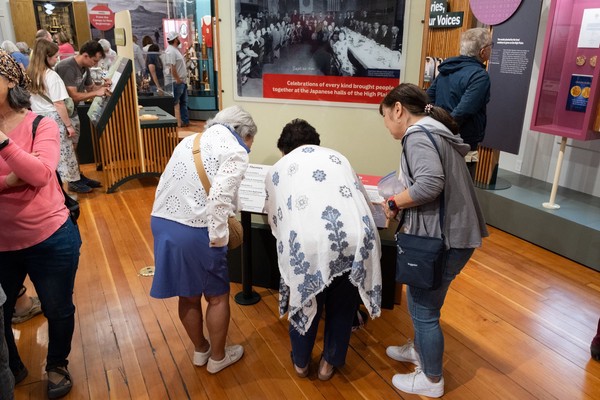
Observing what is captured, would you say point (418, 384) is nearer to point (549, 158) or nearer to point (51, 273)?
point (51, 273)

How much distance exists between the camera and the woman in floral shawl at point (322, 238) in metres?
2.14

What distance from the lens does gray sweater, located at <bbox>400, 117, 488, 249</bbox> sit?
1.93 m

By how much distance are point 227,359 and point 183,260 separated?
751 millimetres

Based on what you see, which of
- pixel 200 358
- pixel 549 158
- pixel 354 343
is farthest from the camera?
pixel 549 158

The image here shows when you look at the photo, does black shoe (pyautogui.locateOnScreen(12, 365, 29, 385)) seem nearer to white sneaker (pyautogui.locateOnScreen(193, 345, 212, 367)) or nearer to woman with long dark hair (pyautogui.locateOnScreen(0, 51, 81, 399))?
woman with long dark hair (pyautogui.locateOnScreen(0, 51, 81, 399))

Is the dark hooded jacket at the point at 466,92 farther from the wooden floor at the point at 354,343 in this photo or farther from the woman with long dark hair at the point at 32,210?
the woman with long dark hair at the point at 32,210

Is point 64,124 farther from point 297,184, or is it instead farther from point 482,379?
point 482,379

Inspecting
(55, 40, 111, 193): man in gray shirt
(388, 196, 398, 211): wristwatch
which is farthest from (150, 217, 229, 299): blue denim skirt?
(55, 40, 111, 193): man in gray shirt

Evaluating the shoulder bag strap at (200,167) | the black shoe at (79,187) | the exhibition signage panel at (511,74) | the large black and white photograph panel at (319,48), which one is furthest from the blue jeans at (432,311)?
the black shoe at (79,187)

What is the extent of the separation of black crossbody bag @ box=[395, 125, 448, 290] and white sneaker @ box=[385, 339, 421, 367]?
75 centimetres

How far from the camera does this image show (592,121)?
4.03 meters

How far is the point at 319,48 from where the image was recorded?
10.2 ft

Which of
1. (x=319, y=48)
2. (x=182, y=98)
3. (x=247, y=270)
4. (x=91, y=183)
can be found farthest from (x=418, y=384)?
(x=182, y=98)

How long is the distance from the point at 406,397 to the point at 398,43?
2086 mm
